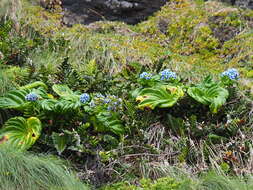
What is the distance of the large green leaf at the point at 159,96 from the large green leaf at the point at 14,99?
3.70 feet

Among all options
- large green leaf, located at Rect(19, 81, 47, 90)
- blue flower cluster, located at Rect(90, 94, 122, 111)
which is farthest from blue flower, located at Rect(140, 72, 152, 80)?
large green leaf, located at Rect(19, 81, 47, 90)

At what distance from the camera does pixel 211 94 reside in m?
3.96

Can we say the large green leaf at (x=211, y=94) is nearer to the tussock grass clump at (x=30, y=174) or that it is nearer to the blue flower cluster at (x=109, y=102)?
the blue flower cluster at (x=109, y=102)

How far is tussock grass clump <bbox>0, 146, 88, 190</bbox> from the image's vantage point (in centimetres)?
294

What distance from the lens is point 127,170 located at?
3.40m

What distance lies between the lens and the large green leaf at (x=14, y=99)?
3636 millimetres

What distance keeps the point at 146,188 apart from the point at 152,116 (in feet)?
3.63

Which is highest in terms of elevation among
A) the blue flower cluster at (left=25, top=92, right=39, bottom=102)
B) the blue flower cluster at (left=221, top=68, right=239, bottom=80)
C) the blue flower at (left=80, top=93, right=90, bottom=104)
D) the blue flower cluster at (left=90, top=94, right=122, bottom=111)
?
the blue flower cluster at (left=221, top=68, right=239, bottom=80)

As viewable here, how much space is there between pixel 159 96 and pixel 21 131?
141 centimetres

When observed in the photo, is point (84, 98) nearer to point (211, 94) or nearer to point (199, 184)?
point (211, 94)

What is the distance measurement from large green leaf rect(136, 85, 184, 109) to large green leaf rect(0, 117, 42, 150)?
1.06 m

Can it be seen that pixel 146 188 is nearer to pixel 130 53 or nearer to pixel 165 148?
pixel 165 148

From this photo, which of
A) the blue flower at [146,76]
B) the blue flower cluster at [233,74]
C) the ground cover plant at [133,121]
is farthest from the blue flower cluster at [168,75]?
the blue flower cluster at [233,74]

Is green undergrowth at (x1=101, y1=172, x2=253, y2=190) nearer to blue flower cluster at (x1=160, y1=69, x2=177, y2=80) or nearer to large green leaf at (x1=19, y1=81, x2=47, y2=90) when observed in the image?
blue flower cluster at (x1=160, y1=69, x2=177, y2=80)
